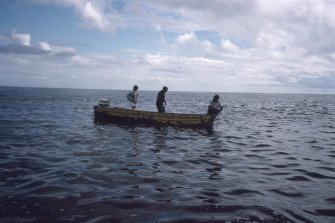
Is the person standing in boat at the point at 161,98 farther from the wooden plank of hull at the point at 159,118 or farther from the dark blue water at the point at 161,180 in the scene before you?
the dark blue water at the point at 161,180

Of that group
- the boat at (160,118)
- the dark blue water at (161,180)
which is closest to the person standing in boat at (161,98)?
the boat at (160,118)

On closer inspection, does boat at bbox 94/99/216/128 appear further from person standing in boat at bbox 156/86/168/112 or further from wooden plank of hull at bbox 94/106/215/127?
person standing in boat at bbox 156/86/168/112

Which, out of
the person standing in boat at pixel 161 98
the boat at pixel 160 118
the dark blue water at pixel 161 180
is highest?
the person standing in boat at pixel 161 98

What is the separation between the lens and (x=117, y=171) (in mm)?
9250

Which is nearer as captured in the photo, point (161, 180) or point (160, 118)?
point (161, 180)

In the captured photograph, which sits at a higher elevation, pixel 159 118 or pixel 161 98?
pixel 161 98

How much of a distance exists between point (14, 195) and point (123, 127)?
41.8ft

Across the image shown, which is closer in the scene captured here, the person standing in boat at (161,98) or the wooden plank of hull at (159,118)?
the person standing in boat at (161,98)

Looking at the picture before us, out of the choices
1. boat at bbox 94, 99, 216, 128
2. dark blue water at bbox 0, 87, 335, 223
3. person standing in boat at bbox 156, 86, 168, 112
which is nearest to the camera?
dark blue water at bbox 0, 87, 335, 223

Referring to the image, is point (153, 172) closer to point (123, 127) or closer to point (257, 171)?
point (257, 171)

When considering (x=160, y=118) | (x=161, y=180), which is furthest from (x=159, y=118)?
(x=161, y=180)

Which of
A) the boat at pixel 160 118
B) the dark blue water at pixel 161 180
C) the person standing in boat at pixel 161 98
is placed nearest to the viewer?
the dark blue water at pixel 161 180

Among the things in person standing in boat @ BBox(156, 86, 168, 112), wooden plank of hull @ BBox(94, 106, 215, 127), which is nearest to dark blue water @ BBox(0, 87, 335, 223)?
wooden plank of hull @ BBox(94, 106, 215, 127)

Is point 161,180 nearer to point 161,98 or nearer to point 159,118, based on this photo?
point 159,118
